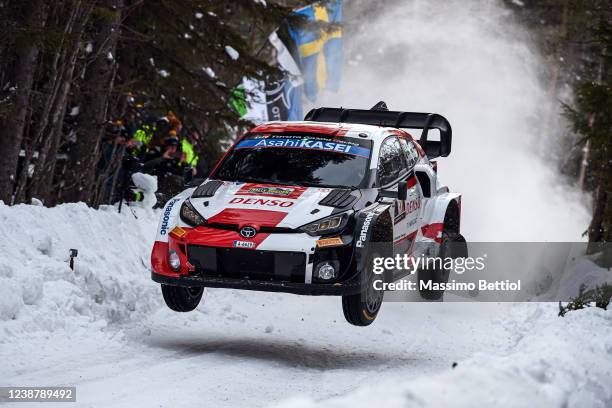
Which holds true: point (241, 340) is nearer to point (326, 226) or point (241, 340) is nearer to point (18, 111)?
point (326, 226)

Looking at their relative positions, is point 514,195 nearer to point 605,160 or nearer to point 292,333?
point 605,160

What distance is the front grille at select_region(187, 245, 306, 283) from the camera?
8906 mm

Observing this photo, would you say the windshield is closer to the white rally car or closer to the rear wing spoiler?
the white rally car

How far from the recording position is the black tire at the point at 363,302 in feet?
30.2

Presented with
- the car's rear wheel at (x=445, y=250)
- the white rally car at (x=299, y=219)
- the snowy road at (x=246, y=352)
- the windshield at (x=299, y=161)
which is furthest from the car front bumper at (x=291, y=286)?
the car's rear wheel at (x=445, y=250)

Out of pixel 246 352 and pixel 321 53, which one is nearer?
pixel 246 352

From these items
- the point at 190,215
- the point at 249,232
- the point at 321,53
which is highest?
the point at 321,53

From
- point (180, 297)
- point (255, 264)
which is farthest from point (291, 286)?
point (180, 297)

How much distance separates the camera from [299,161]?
10148 millimetres

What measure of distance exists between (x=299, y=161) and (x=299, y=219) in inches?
49.7

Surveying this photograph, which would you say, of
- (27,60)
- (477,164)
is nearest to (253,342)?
(27,60)

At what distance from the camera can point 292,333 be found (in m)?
11.2

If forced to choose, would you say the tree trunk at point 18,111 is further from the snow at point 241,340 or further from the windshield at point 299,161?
the windshield at point 299,161

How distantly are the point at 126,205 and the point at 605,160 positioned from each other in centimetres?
735
